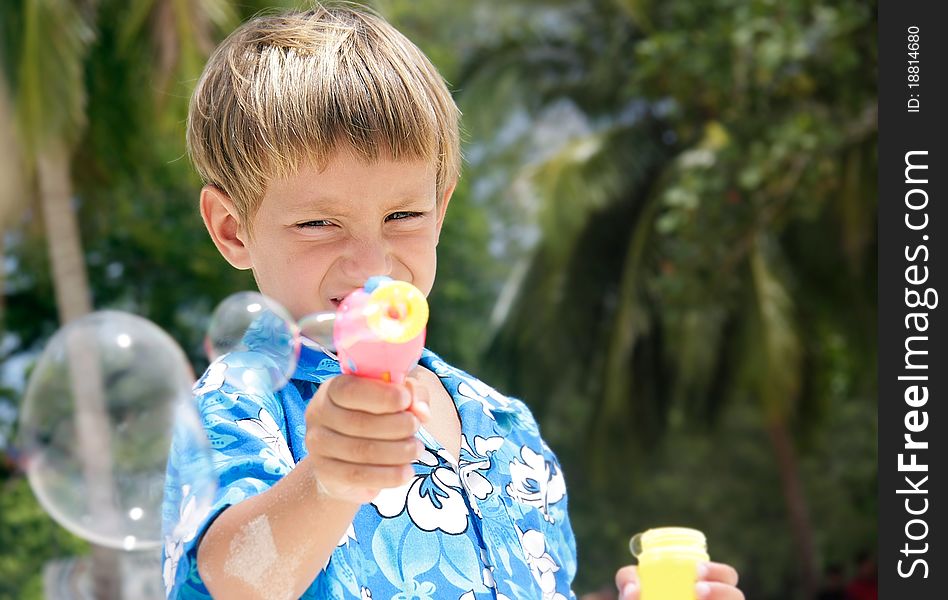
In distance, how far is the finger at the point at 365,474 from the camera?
105 centimetres

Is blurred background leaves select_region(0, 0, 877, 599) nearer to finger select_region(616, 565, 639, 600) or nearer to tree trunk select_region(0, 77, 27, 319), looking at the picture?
tree trunk select_region(0, 77, 27, 319)

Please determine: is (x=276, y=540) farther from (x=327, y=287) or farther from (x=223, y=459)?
(x=327, y=287)

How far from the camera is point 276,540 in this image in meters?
1.13

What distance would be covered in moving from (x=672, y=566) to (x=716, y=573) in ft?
0.18

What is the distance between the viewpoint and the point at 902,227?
5.58 m

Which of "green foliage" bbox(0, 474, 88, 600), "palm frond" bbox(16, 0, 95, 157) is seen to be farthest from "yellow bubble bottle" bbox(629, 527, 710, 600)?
"green foliage" bbox(0, 474, 88, 600)

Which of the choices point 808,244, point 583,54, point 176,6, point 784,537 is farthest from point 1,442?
point 784,537

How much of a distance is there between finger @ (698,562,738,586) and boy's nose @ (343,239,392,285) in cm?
45

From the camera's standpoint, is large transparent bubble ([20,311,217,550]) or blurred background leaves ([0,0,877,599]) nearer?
large transparent bubble ([20,311,217,550])

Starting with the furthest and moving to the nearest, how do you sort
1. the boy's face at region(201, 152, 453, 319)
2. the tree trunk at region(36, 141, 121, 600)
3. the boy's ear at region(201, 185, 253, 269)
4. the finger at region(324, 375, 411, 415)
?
the tree trunk at region(36, 141, 121, 600) → the boy's ear at region(201, 185, 253, 269) → the boy's face at region(201, 152, 453, 319) → the finger at region(324, 375, 411, 415)

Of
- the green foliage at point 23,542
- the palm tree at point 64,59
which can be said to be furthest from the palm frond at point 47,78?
the green foliage at point 23,542

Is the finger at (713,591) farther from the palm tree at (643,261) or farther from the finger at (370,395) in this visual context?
the palm tree at (643,261)

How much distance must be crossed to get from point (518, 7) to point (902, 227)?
851 centimetres

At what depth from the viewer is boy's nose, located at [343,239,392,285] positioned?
1279 millimetres
